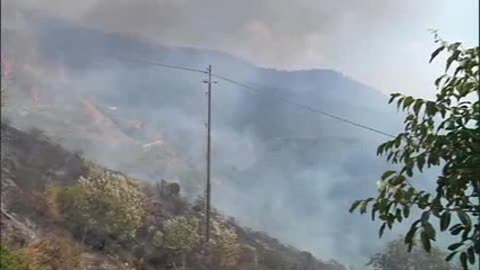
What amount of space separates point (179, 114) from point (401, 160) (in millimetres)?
4103

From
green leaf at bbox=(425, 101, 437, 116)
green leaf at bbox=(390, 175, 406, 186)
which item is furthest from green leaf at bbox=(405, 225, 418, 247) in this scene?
green leaf at bbox=(425, 101, 437, 116)

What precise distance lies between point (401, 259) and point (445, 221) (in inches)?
114

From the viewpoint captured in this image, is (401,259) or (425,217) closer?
(425,217)

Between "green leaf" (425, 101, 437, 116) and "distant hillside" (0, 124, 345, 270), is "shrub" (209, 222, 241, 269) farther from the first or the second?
"green leaf" (425, 101, 437, 116)

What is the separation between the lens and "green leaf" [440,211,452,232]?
104 centimetres

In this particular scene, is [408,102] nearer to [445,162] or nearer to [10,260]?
A: [445,162]

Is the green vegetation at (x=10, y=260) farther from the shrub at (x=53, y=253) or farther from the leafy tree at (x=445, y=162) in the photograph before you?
the leafy tree at (x=445, y=162)

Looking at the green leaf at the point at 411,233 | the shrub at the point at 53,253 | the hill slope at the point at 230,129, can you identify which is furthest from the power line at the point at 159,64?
the green leaf at the point at 411,233

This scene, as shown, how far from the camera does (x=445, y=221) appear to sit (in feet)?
3.42

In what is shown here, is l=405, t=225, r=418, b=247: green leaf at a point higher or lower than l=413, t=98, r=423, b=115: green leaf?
lower

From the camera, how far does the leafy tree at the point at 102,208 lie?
3.93 metres

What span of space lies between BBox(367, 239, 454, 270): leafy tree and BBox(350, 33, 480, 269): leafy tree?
219cm

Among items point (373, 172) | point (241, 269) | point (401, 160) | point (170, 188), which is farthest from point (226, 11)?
point (401, 160)

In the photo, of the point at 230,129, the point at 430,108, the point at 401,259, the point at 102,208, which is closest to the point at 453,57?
the point at 430,108
